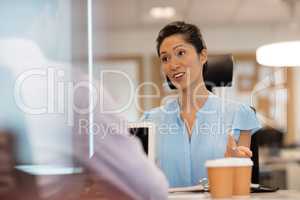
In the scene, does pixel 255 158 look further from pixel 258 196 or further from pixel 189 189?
pixel 189 189

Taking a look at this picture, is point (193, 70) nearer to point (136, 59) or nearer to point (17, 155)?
point (136, 59)

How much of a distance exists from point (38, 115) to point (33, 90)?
7 centimetres

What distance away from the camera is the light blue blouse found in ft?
4.64

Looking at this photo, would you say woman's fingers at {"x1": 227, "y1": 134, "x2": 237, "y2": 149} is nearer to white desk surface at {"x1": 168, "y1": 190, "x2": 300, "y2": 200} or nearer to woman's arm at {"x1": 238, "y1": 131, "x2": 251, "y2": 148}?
woman's arm at {"x1": 238, "y1": 131, "x2": 251, "y2": 148}

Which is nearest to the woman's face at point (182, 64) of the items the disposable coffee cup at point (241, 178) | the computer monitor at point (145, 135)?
the computer monitor at point (145, 135)

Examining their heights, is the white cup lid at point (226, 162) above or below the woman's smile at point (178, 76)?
below

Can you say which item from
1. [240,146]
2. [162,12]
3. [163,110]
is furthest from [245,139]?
[162,12]

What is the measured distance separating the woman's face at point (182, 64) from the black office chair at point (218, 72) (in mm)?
17

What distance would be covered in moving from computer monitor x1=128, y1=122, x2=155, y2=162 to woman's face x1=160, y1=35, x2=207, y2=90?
150mm

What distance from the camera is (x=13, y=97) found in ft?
4.60

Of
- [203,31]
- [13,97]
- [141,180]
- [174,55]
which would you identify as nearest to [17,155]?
[13,97]

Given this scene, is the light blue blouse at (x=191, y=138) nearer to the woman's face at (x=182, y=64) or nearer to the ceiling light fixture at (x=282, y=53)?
the woman's face at (x=182, y=64)

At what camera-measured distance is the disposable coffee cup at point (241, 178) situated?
4.63ft

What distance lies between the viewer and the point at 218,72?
1.43m
